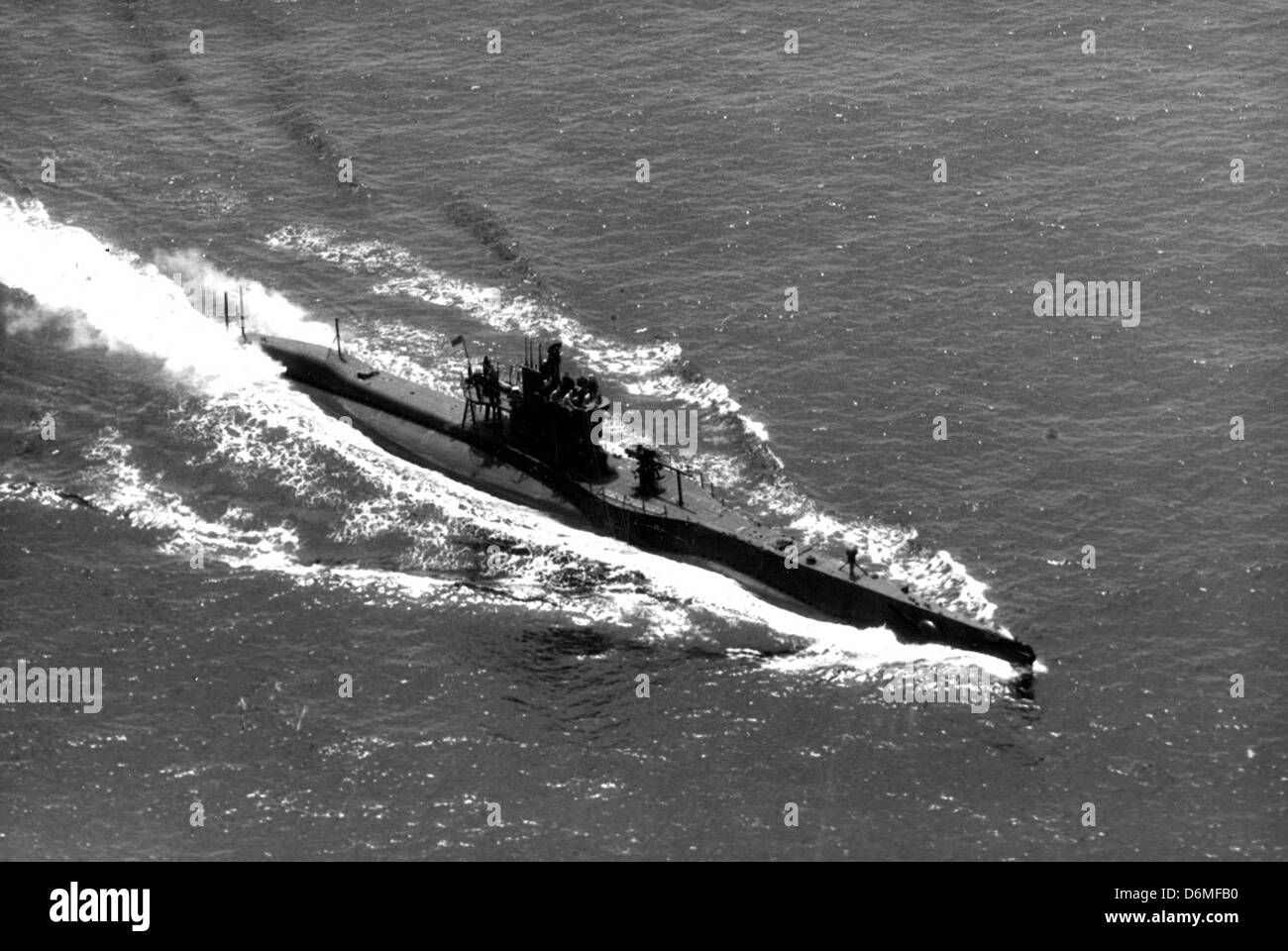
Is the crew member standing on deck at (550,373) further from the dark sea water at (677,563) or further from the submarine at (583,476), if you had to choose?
the dark sea water at (677,563)

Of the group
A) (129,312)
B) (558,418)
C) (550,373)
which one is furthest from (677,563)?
(129,312)

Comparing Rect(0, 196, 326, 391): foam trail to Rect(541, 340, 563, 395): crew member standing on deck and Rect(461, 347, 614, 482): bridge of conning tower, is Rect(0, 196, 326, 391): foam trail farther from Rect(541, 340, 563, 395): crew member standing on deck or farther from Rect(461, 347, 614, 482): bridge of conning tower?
A: Rect(541, 340, 563, 395): crew member standing on deck

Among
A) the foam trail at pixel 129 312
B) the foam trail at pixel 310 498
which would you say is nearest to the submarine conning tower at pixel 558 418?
the foam trail at pixel 310 498

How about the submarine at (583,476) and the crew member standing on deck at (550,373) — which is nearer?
the submarine at (583,476)

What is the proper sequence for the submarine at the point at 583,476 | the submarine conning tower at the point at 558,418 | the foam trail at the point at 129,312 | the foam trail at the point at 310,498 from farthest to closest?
1. the foam trail at the point at 129,312
2. the submarine conning tower at the point at 558,418
3. the foam trail at the point at 310,498
4. the submarine at the point at 583,476

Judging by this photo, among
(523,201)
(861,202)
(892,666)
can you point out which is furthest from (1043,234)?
(892,666)
